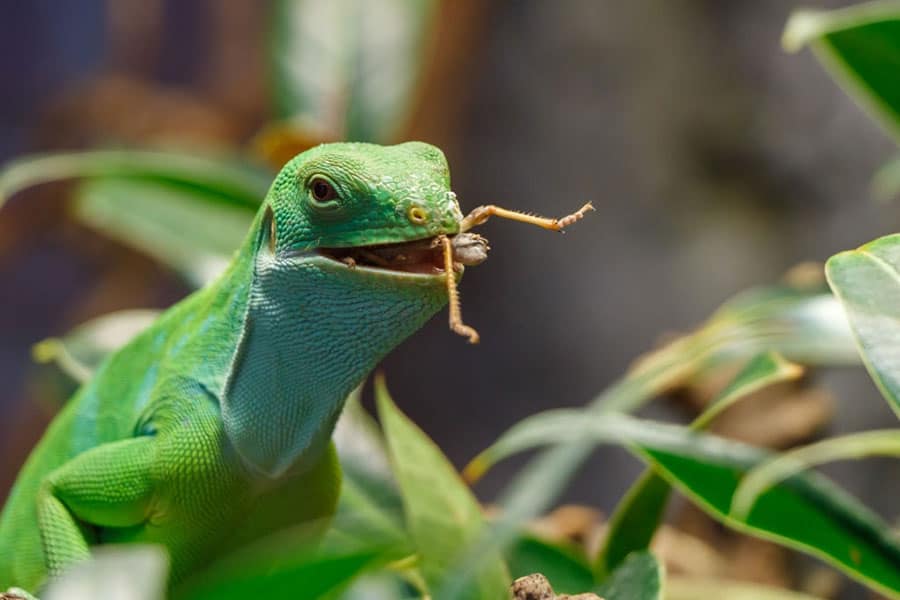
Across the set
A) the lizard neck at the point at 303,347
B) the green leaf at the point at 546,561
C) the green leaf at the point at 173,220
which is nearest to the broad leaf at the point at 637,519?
the green leaf at the point at 546,561

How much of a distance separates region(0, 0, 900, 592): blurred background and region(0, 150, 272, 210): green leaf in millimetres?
1539

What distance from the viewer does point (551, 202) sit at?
4.93 metres

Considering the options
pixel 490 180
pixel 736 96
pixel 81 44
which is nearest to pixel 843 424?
pixel 736 96

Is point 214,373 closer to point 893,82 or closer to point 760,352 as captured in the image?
point 760,352

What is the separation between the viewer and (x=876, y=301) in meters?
1.17

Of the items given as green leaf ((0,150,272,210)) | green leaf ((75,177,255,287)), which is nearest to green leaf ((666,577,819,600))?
green leaf ((75,177,255,287))

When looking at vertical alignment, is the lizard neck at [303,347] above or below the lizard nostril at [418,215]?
below

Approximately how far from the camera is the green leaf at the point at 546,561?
1.75 metres

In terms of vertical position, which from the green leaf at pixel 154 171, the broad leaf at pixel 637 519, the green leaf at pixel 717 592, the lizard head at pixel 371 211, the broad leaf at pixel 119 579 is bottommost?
the green leaf at pixel 717 592

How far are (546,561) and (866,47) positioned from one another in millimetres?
1093

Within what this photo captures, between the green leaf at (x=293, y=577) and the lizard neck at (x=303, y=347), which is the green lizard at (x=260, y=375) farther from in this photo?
the green leaf at (x=293, y=577)

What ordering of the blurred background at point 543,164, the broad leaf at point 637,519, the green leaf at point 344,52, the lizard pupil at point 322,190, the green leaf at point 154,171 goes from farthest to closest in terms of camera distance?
the blurred background at point 543,164
the green leaf at point 344,52
the green leaf at point 154,171
the broad leaf at point 637,519
the lizard pupil at point 322,190

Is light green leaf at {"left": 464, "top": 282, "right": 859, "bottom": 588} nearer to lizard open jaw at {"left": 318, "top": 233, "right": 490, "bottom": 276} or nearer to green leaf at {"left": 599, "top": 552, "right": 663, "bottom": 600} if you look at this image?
green leaf at {"left": 599, "top": 552, "right": 663, "bottom": 600}

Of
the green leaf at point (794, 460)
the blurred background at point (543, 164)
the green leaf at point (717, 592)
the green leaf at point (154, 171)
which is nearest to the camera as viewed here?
the green leaf at point (794, 460)
